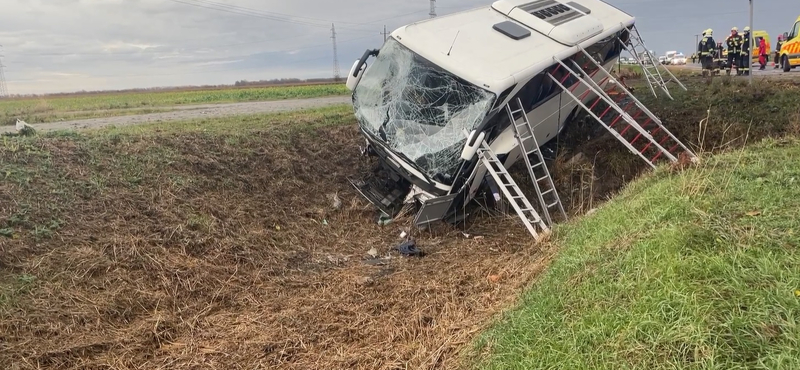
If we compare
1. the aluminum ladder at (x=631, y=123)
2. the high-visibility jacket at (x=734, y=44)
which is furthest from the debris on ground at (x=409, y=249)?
the high-visibility jacket at (x=734, y=44)

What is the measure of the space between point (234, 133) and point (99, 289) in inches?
195

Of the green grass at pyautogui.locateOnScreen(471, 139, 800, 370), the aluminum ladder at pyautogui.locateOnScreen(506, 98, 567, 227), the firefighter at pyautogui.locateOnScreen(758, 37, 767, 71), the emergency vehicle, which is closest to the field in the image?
the green grass at pyautogui.locateOnScreen(471, 139, 800, 370)

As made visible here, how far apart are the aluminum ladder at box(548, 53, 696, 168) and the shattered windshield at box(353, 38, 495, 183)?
5.15 feet

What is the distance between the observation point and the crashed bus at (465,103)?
6.30m

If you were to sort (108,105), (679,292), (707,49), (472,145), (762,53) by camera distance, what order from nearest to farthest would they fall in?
(679,292) < (472,145) < (707,49) < (762,53) < (108,105)

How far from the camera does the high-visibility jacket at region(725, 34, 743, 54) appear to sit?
15851 mm

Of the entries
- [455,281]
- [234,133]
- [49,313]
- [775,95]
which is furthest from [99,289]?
[775,95]

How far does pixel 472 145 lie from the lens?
19.4ft

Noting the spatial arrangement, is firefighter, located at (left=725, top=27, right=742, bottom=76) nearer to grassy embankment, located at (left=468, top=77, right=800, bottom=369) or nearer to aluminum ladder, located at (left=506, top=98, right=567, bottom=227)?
aluminum ladder, located at (left=506, top=98, right=567, bottom=227)

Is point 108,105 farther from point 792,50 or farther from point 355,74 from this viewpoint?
point 792,50

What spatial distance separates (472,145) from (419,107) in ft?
3.96

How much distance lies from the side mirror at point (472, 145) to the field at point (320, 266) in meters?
1.15

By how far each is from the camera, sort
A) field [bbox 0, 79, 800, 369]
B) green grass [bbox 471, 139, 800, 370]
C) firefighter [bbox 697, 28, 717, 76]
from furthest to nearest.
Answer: firefighter [bbox 697, 28, 717, 76], field [bbox 0, 79, 800, 369], green grass [bbox 471, 139, 800, 370]

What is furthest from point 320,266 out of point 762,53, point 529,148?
point 762,53
